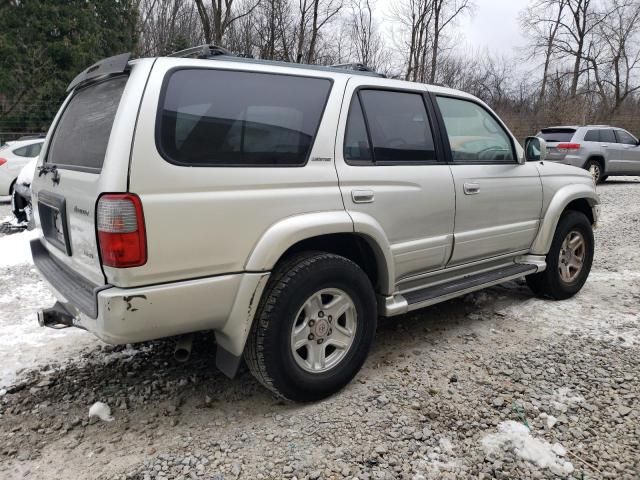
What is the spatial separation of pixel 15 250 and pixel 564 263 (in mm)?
6333

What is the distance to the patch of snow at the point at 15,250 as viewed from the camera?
19.4 feet

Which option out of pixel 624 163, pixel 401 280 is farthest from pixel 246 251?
pixel 624 163

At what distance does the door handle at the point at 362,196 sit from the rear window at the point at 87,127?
1344 millimetres

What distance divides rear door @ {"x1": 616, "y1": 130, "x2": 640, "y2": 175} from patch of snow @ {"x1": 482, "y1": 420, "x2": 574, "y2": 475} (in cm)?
1374

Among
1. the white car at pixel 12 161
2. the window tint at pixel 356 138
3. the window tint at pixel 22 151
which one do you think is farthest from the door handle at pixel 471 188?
the window tint at pixel 22 151

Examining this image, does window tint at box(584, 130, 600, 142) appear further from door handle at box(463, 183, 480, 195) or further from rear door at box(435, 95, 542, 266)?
door handle at box(463, 183, 480, 195)

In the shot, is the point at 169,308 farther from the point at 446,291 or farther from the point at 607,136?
the point at 607,136

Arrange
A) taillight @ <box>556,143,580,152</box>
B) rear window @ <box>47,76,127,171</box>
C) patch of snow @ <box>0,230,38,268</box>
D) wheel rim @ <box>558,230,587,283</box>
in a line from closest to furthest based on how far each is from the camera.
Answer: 1. rear window @ <box>47,76,127,171</box>
2. wheel rim @ <box>558,230,587,283</box>
3. patch of snow @ <box>0,230,38,268</box>
4. taillight @ <box>556,143,580,152</box>

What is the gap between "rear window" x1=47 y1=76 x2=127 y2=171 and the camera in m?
2.56

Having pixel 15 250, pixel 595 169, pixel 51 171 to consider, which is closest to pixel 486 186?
pixel 51 171

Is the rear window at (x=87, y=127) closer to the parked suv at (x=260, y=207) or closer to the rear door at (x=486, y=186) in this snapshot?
the parked suv at (x=260, y=207)

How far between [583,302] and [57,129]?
4566 millimetres

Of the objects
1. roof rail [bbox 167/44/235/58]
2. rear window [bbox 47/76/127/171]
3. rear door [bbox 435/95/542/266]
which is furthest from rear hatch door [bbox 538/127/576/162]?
rear window [bbox 47/76/127/171]

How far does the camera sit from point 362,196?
9.78 feet
